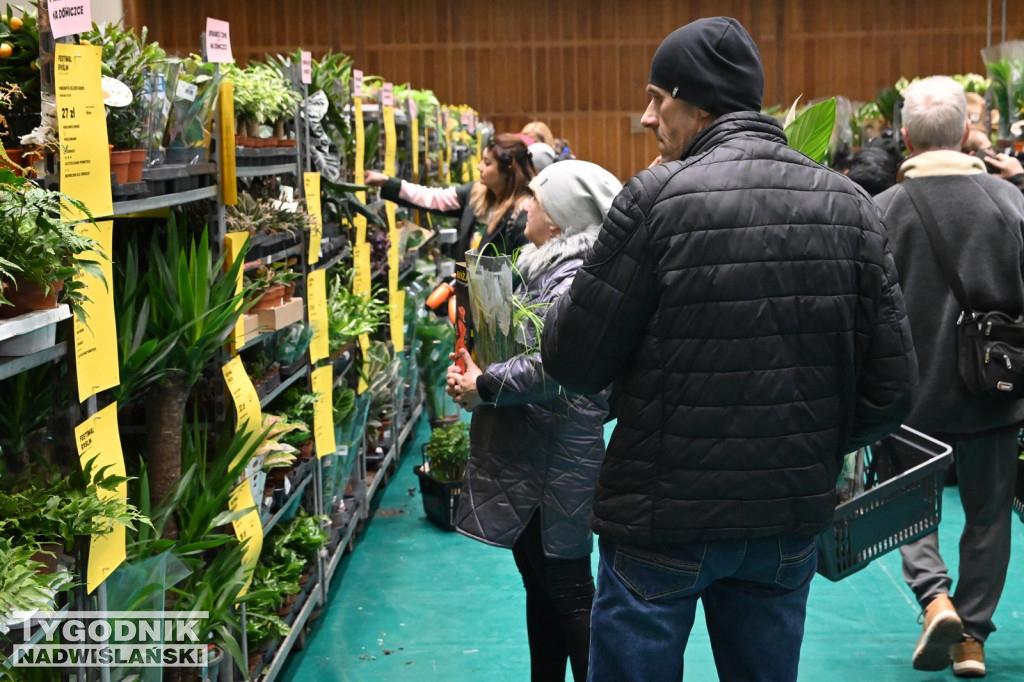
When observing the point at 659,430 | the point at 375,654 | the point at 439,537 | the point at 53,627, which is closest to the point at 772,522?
the point at 659,430

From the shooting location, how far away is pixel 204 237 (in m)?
2.74

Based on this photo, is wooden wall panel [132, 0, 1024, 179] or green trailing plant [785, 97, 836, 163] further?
wooden wall panel [132, 0, 1024, 179]

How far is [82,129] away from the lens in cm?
195

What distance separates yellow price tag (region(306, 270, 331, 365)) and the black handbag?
6.58 feet

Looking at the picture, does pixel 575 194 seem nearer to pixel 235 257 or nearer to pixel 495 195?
pixel 235 257

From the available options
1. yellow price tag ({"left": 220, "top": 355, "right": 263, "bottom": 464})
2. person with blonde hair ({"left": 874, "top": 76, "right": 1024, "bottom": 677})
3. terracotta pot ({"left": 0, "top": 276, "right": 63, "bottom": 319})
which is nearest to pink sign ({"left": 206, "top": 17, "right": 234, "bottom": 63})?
yellow price tag ({"left": 220, "top": 355, "right": 263, "bottom": 464})

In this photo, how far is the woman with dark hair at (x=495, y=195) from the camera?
4.39 meters

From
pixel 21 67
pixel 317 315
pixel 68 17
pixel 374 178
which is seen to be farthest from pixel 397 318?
pixel 68 17

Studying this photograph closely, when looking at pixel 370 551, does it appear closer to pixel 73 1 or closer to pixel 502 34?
pixel 73 1

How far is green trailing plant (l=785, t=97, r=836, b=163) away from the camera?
9.30ft

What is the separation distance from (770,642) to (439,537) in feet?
10.6

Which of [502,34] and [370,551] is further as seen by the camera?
[502,34]

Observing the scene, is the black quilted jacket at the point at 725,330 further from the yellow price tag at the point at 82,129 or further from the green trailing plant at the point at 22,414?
the green trailing plant at the point at 22,414

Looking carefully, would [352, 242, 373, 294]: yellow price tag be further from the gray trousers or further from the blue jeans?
the blue jeans
